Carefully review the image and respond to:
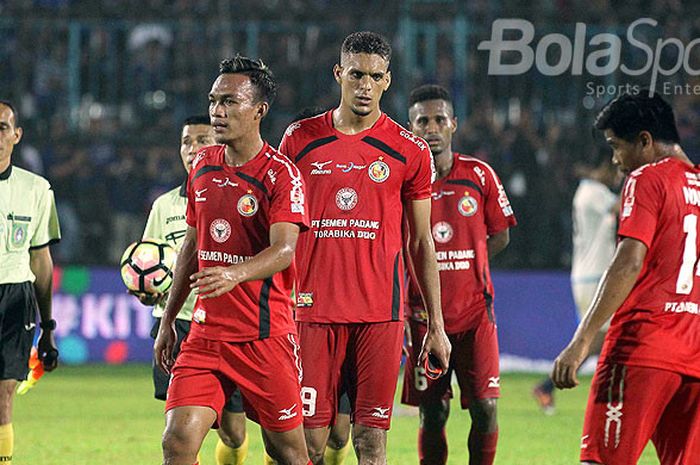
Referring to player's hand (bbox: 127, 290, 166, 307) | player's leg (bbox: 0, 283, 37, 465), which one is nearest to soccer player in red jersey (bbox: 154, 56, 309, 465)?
player's hand (bbox: 127, 290, 166, 307)

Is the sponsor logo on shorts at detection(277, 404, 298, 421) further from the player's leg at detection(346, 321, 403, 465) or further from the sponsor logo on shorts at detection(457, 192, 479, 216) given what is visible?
the sponsor logo on shorts at detection(457, 192, 479, 216)

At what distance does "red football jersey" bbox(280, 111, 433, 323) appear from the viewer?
675 centimetres

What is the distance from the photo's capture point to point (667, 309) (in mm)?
5621

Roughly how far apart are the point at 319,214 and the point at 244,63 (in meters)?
1.00

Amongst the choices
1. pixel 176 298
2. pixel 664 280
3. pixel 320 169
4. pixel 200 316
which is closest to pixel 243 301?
pixel 200 316

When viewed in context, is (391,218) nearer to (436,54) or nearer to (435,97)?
(435,97)

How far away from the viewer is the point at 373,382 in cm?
672

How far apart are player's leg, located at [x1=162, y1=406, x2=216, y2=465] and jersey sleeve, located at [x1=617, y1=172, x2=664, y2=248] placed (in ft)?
6.88

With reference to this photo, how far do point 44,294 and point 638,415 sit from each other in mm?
4331

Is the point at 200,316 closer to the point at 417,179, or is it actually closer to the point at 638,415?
the point at 417,179

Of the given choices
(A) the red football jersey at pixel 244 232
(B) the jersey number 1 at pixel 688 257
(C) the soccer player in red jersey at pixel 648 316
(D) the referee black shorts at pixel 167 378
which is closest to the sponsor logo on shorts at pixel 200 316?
(A) the red football jersey at pixel 244 232

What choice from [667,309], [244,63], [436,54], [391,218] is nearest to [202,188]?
[244,63]

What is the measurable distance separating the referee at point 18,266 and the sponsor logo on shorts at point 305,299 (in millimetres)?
2021

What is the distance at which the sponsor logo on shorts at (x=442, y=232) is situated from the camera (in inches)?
326
